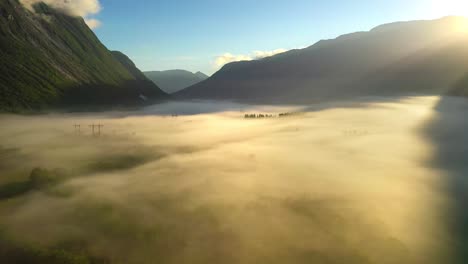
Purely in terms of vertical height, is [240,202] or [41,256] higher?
[240,202]

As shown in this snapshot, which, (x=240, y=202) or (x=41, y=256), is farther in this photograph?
(x=240, y=202)

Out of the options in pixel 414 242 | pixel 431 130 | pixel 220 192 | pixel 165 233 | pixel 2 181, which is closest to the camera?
pixel 414 242

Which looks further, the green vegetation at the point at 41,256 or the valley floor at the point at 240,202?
the valley floor at the point at 240,202

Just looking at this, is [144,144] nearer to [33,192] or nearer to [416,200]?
[33,192]

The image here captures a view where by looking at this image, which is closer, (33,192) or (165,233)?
(165,233)

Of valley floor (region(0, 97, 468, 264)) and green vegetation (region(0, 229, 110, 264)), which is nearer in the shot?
green vegetation (region(0, 229, 110, 264))

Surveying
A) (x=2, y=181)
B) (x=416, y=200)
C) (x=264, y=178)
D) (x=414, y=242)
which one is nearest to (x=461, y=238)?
(x=414, y=242)

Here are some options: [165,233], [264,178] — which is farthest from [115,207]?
[264,178]

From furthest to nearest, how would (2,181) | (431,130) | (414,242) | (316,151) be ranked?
(431,130)
(316,151)
(2,181)
(414,242)
